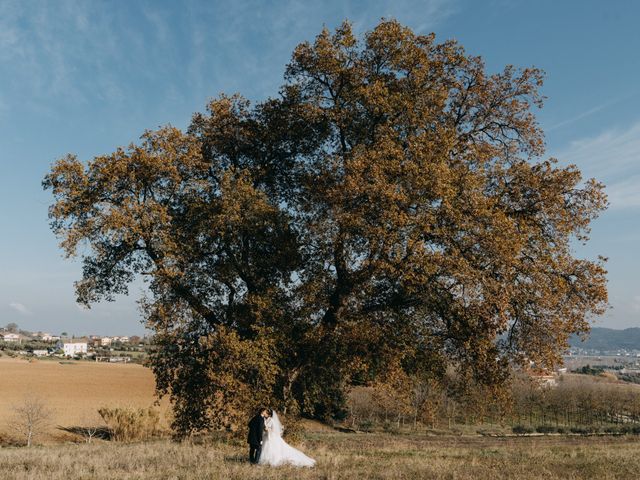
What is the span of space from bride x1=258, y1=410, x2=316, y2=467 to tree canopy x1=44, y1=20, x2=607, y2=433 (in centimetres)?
296

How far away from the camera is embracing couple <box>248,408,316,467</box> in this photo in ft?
47.0

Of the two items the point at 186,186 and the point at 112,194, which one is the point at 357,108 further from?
the point at 112,194

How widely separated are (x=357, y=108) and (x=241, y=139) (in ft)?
16.0

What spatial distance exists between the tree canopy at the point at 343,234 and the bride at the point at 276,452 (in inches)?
116

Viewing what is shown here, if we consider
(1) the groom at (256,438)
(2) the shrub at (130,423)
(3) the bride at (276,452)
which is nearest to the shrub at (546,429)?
(2) the shrub at (130,423)

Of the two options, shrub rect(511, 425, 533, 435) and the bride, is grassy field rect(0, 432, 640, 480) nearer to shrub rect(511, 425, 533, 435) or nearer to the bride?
the bride

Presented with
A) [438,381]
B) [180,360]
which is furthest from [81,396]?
[438,381]

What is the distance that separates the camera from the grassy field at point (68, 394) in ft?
144

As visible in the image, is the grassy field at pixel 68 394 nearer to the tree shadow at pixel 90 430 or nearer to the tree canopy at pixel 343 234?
the tree shadow at pixel 90 430

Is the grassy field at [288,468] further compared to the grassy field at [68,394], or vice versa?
the grassy field at [68,394]

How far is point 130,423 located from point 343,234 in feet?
80.3

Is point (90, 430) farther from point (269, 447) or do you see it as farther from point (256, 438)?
point (269, 447)

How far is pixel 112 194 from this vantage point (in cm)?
1981

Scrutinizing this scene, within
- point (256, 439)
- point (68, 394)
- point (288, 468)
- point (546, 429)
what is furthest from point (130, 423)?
point (546, 429)
